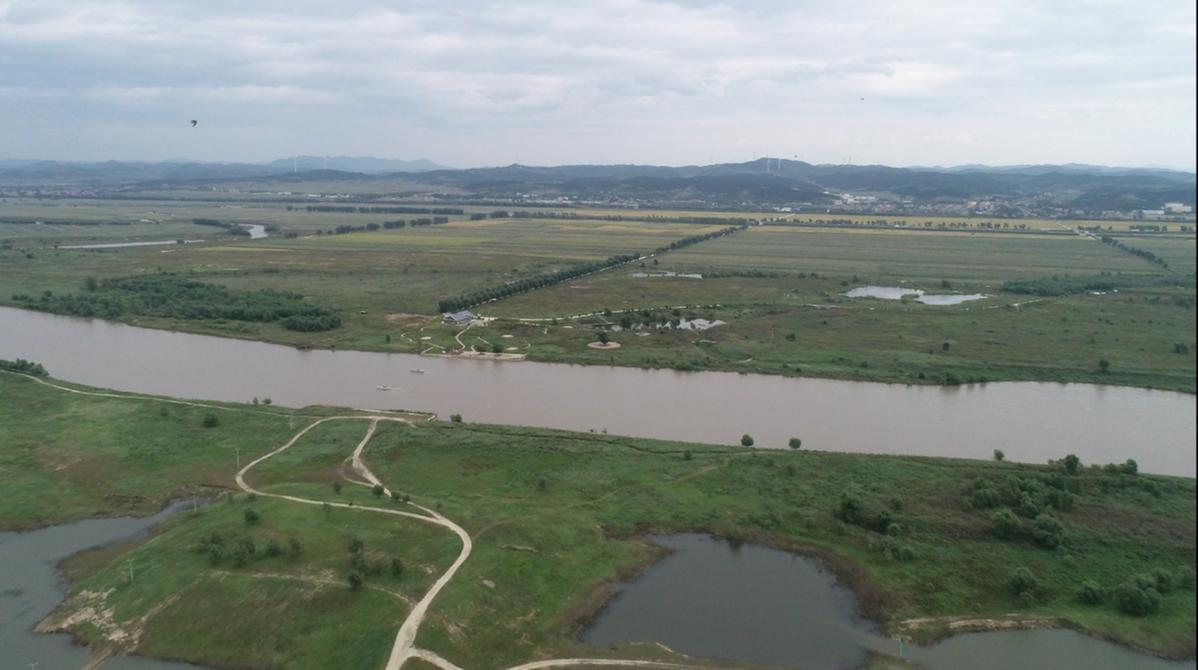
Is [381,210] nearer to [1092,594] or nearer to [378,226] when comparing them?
[378,226]

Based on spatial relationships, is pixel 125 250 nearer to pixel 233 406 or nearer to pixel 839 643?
pixel 233 406

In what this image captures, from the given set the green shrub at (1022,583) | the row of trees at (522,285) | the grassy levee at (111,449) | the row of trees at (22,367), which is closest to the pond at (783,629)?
the green shrub at (1022,583)

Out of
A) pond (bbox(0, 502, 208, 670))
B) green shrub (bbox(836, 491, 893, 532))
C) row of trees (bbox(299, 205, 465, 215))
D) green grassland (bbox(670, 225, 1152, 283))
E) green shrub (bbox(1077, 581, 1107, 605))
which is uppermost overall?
row of trees (bbox(299, 205, 465, 215))

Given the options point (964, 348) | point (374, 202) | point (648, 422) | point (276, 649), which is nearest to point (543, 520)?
point (276, 649)

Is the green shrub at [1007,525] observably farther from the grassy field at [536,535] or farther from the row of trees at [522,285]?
the row of trees at [522,285]

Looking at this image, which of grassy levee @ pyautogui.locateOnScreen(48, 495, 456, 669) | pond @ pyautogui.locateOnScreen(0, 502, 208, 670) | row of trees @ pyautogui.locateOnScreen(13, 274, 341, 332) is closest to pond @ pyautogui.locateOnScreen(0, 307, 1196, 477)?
row of trees @ pyautogui.locateOnScreen(13, 274, 341, 332)

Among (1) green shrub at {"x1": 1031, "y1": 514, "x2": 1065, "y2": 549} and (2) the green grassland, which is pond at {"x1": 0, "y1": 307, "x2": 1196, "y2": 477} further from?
(2) the green grassland

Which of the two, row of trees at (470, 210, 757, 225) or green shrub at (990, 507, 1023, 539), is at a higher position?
row of trees at (470, 210, 757, 225)
